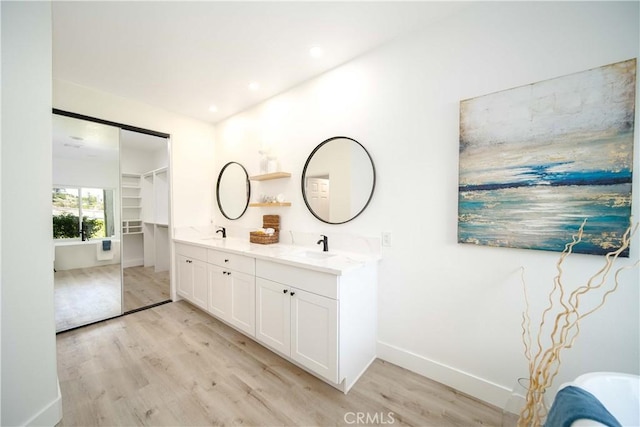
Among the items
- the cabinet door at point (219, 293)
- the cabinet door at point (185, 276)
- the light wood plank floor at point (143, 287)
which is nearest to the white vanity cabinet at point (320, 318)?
the cabinet door at point (219, 293)

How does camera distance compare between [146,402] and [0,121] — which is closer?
[0,121]

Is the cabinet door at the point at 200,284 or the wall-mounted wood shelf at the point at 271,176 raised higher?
the wall-mounted wood shelf at the point at 271,176

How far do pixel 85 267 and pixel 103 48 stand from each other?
217cm

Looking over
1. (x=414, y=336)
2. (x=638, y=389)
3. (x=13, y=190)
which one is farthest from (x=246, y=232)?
(x=638, y=389)

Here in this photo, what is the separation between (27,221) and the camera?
4.08ft

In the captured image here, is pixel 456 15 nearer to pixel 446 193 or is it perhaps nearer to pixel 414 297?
pixel 446 193

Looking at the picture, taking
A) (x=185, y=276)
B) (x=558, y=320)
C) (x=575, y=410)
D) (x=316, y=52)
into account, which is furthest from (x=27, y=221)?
(x=558, y=320)

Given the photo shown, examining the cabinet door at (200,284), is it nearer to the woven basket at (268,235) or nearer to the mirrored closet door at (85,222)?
the woven basket at (268,235)

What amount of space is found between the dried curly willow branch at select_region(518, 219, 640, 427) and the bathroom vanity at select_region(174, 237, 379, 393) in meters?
0.93

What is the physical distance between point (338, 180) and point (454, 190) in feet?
3.13

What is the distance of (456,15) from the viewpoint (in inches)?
63.0

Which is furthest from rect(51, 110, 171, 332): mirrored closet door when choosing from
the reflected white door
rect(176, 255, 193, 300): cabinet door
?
the reflected white door

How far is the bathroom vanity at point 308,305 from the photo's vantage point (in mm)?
1557

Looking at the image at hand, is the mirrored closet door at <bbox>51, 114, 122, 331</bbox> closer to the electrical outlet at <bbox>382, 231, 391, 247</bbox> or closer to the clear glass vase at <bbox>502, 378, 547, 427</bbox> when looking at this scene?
the electrical outlet at <bbox>382, 231, 391, 247</bbox>
